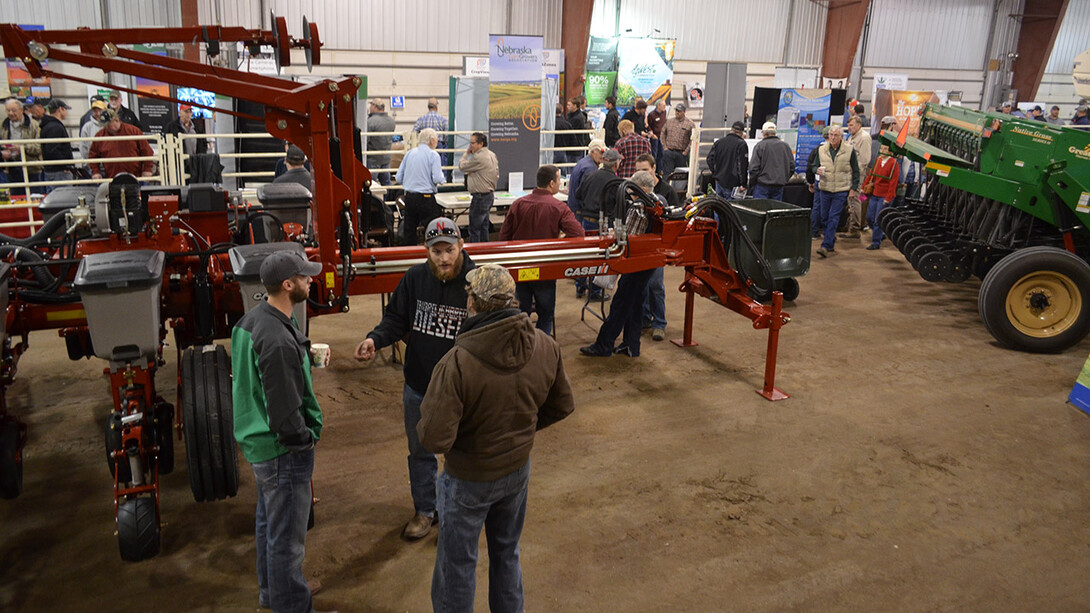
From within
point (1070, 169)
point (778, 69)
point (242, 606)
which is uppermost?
Answer: point (778, 69)

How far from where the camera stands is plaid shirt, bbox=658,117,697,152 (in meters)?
13.2

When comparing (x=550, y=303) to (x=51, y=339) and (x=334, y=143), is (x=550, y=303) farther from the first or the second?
(x=51, y=339)

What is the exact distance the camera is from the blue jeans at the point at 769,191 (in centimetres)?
1135

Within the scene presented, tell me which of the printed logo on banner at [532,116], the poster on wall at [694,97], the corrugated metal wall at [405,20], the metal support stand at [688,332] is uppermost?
the corrugated metal wall at [405,20]

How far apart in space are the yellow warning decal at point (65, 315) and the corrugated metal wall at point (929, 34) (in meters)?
21.4

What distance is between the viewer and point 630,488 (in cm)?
487

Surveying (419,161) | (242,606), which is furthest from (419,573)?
(419,161)

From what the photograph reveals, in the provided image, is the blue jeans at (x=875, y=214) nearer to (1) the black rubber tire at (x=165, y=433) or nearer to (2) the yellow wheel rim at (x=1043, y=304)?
(2) the yellow wheel rim at (x=1043, y=304)

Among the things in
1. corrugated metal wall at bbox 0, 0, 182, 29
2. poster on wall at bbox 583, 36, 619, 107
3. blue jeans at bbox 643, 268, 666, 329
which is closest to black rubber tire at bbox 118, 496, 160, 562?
blue jeans at bbox 643, 268, 666, 329

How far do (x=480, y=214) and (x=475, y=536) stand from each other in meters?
6.74

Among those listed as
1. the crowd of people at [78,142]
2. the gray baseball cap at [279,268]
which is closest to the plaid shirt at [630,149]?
the crowd of people at [78,142]

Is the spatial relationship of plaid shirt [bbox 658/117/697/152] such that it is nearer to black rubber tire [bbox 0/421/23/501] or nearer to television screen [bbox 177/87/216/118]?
television screen [bbox 177/87/216/118]

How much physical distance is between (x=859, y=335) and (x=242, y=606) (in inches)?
239

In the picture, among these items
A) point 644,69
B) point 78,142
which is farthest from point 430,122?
point 644,69
